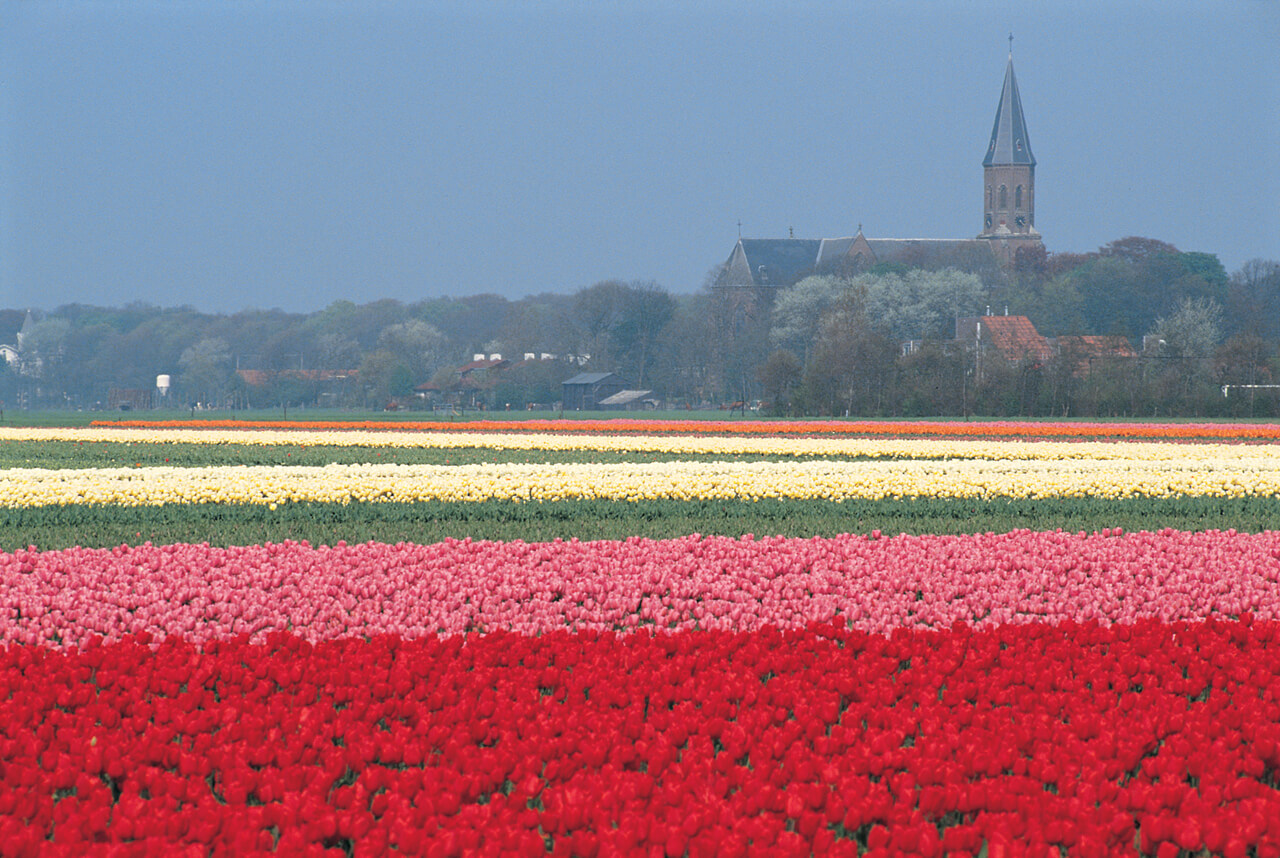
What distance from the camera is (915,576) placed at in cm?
880

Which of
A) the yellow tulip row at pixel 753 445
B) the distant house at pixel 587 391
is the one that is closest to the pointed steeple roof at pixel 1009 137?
the distant house at pixel 587 391

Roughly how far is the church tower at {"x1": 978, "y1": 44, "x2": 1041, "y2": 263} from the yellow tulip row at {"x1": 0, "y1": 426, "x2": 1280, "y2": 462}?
104 metres

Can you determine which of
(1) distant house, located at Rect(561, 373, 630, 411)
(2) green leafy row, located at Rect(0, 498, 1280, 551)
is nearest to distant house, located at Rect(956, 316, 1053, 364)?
(1) distant house, located at Rect(561, 373, 630, 411)

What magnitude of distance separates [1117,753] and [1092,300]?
95.9m

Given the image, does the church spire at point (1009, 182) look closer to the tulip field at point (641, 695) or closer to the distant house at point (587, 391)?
the distant house at point (587, 391)

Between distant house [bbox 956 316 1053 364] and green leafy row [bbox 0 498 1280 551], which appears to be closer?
green leafy row [bbox 0 498 1280 551]

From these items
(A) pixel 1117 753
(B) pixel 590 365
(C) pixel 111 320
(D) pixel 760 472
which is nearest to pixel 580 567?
(A) pixel 1117 753

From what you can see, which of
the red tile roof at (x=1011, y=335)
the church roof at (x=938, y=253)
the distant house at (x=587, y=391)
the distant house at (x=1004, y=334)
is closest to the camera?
the distant house at (x=1004, y=334)

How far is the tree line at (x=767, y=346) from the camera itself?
48.9 m

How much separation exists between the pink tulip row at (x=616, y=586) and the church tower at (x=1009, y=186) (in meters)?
122

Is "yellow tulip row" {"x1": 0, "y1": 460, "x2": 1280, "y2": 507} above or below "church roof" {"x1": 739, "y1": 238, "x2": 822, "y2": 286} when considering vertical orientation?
below

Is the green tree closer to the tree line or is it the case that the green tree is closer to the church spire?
the tree line

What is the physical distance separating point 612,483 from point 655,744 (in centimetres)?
1077

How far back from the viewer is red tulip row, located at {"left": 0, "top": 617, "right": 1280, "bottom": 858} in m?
3.43
